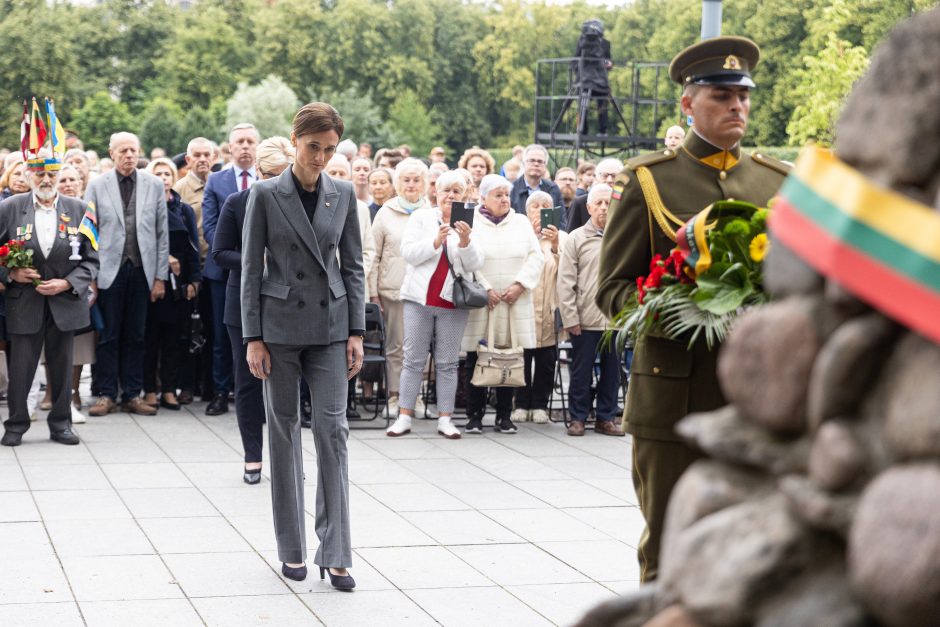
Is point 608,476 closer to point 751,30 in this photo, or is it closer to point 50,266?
point 50,266

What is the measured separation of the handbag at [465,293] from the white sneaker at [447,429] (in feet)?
2.91

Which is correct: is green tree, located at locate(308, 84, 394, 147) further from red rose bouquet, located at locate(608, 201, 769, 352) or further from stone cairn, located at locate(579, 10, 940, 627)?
stone cairn, located at locate(579, 10, 940, 627)

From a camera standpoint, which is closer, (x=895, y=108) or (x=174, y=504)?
(x=895, y=108)

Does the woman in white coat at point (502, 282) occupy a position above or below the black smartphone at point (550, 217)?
below

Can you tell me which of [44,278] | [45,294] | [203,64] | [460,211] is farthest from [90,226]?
[203,64]

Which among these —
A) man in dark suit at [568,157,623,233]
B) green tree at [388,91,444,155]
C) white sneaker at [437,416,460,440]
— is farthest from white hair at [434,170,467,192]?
green tree at [388,91,444,155]

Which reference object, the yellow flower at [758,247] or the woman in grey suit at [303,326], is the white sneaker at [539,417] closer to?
the woman in grey suit at [303,326]

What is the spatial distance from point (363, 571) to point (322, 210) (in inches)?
68.2

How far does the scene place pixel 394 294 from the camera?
12.0 meters

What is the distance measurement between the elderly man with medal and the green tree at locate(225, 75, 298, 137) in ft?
176

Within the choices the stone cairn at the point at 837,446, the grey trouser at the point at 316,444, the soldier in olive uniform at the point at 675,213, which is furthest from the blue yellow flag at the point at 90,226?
the stone cairn at the point at 837,446

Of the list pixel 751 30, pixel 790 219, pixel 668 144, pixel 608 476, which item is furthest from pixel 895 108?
pixel 751 30

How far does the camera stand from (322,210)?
671 cm

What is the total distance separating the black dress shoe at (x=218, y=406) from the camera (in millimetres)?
11812
